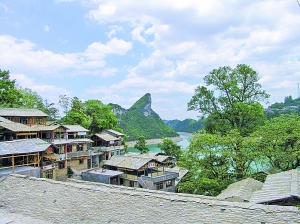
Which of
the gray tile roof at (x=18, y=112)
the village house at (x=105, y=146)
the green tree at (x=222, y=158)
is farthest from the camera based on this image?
the village house at (x=105, y=146)

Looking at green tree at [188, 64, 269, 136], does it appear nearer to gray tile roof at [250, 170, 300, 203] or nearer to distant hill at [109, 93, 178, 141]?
gray tile roof at [250, 170, 300, 203]

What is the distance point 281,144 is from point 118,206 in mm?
16191

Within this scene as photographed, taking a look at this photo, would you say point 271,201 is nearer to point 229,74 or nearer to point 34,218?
point 34,218

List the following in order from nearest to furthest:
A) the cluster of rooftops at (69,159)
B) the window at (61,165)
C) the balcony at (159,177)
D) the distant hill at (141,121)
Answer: the cluster of rooftops at (69,159), the balcony at (159,177), the window at (61,165), the distant hill at (141,121)

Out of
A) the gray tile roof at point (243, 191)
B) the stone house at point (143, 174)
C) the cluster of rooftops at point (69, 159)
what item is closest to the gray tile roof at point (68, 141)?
the cluster of rooftops at point (69, 159)

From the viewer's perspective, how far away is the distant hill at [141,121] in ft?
334

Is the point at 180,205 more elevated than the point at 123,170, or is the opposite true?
the point at 180,205

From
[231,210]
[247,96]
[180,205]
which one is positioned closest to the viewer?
[231,210]

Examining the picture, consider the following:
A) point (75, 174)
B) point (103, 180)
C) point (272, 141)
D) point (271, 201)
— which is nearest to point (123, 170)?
point (103, 180)

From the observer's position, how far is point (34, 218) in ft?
30.3

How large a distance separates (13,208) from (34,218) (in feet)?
4.86

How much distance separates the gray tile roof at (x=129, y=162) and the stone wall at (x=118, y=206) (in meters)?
16.9

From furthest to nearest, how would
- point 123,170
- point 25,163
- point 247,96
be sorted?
point 123,170, point 247,96, point 25,163

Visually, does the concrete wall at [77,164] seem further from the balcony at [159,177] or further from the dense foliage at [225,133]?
the dense foliage at [225,133]
